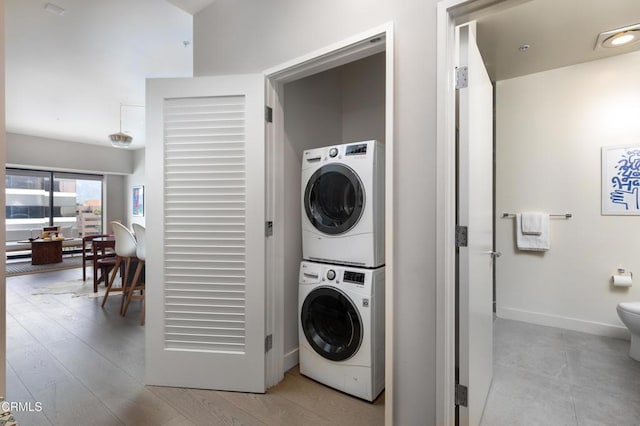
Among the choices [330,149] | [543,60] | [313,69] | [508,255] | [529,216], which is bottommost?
[508,255]

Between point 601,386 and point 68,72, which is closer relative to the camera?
point 601,386

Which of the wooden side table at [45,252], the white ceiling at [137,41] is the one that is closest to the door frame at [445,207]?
the white ceiling at [137,41]

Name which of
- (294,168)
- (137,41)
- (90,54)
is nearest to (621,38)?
(294,168)

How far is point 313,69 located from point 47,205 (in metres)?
8.11

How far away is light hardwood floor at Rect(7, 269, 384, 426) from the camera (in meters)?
1.71

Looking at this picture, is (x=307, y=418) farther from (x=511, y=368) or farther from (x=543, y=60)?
(x=543, y=60)

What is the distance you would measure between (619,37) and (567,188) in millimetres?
1255

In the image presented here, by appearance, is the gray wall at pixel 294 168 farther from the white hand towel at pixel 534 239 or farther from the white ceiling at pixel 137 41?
the white hand towel at pixel 534 239

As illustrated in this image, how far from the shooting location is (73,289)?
4.38 metres

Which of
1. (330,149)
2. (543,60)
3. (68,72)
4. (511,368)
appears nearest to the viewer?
(330,149)

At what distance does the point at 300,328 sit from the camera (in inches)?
84.6

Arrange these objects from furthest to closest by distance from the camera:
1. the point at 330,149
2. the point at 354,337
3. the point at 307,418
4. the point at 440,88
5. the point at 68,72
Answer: the point at 68,72, the point at 330,149, the point at 354,337, the point at 307,418, the point at 440,88

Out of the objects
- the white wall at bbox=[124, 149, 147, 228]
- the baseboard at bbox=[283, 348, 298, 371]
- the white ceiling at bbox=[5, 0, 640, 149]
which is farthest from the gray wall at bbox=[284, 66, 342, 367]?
the white wall at bbox=[124, 149, 147, 228]

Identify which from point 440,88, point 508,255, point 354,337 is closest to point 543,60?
point 508,255
